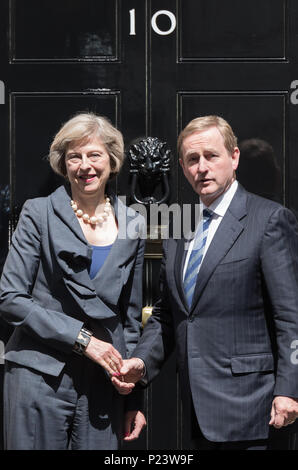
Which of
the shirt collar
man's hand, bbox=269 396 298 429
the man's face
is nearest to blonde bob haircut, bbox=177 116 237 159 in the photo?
the man's face

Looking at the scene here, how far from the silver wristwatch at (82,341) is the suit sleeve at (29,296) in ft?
0.09

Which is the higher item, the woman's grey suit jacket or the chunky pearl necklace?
the chunky pearl necklace

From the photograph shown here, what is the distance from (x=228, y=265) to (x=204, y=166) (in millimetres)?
446

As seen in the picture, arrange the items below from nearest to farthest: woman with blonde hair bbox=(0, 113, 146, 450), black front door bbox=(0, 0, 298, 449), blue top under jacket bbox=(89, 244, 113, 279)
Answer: woman with blonde hair bbox=(0, 113, 146, 450) → blue top under jacket bbox=(89, 244, 113, 279) → black front door bbox=(0, 0, 298, 449)

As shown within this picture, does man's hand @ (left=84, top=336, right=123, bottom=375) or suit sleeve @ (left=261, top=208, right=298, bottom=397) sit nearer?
suit sleeve @ (left=261, top=208, right=298, bottom=397)

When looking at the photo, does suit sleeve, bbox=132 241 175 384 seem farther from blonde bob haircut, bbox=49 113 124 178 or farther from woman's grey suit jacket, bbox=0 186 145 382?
blonde bob haircut, bbox=49 113 124 178

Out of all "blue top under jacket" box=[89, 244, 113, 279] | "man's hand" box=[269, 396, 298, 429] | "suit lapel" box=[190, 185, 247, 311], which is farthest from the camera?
"blue top under jacket" box=[89, 244, 113, 279]

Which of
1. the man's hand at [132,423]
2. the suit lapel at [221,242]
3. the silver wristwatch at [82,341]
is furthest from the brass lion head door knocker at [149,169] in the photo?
the man's hand at [132,423]

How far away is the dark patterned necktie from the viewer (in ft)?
10.6

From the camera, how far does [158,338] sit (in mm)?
3465

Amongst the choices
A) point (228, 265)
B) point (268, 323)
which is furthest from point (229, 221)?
point (268, 323)

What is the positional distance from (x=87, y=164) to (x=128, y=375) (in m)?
0.96

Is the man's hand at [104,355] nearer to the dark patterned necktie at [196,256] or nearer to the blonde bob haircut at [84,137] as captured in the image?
the dark patterned necktie at [196,256]

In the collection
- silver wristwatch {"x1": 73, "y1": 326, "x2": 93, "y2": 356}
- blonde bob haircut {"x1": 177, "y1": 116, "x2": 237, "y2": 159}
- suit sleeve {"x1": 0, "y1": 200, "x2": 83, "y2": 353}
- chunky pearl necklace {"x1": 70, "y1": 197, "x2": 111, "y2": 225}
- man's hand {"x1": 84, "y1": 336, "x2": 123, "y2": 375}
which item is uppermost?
blonde bob haircut {"x1": 177, "y1": 116, "x2": 237, "y2": 159}
